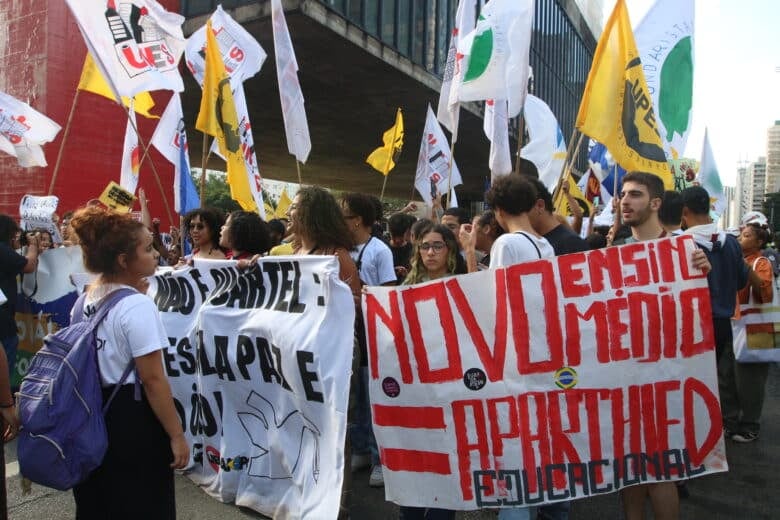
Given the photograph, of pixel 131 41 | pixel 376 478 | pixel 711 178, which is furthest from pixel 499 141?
pixel 131 41

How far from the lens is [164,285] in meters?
3.92

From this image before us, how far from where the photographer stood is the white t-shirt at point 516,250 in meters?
2.77

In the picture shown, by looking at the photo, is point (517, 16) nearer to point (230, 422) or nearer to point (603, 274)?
point (603, 274)

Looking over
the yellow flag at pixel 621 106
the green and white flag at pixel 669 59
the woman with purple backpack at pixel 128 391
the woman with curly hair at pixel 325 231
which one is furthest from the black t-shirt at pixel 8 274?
the green and white flag at pixel 669 59

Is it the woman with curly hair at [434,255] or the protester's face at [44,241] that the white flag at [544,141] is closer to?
the woman with curly hair at [434,255]

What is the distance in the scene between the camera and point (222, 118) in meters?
5.65

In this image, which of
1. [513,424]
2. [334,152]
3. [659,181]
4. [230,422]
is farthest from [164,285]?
[334,152]

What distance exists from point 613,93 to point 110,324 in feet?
11.9

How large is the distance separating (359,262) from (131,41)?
375cm

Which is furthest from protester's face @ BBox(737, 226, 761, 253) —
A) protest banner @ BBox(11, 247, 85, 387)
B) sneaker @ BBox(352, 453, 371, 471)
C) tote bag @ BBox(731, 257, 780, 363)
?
protest banner @ BBox(11, 247, 85, 387)

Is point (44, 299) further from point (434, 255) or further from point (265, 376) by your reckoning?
point (434, 255)

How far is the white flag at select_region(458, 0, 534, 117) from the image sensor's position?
5.62 meters

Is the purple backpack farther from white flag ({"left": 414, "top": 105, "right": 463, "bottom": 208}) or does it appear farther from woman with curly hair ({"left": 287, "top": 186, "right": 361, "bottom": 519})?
white flag ({"left": 414, "top": 105, "right": 463, "bottom": 208})

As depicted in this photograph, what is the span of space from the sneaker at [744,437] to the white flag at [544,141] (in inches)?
154
